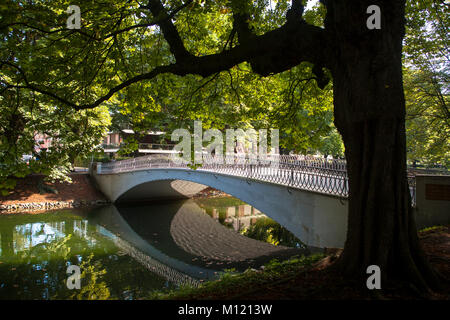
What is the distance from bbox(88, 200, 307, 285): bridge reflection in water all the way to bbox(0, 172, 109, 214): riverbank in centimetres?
257

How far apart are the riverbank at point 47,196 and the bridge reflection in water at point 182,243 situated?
257cm

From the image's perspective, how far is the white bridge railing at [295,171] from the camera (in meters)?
8.30

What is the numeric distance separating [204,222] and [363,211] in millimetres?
15826

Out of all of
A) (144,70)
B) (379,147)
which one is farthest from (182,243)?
(379,147)

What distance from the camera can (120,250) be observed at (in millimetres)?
13375

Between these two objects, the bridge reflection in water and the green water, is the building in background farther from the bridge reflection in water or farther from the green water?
the green water

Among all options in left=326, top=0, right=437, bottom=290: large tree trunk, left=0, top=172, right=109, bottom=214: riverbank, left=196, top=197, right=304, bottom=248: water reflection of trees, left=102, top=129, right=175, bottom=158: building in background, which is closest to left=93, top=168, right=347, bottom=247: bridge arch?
left=196, top=197, right=304, bottom=248: water reflection of trees

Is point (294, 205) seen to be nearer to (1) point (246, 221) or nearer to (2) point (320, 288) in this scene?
(2) point (320, 288)

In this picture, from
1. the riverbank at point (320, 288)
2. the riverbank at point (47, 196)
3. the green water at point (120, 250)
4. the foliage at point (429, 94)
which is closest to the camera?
the riverbank at point (320, 288)

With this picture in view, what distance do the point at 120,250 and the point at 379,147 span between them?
12498mm

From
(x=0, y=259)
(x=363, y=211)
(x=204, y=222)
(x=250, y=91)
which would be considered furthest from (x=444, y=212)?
(x=0, y=259)

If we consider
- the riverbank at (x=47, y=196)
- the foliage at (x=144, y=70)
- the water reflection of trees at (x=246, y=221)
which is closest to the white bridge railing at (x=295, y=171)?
the foliage at (x=144, y=70)

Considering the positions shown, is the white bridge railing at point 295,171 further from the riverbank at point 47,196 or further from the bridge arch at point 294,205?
the riverbank at point 47,196

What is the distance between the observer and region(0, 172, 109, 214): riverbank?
21.1 m
